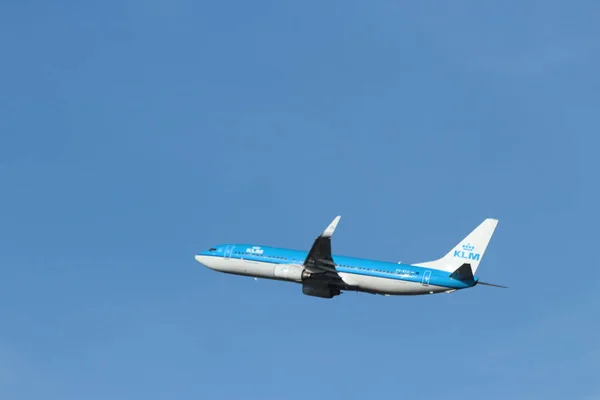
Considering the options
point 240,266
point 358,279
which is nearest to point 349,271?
point 358,279

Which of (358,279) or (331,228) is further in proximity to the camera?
(358,279)

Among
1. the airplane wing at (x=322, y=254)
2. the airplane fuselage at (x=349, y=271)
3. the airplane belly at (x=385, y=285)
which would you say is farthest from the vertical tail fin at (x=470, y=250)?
the airplane wing at (x=322, y=254)

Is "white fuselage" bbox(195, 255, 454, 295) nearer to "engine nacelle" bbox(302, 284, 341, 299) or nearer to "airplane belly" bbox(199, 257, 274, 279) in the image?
"airplane belly" bbox(199, 257, 274, 279)

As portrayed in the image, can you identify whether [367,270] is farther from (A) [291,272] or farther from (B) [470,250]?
(B) [470,250]

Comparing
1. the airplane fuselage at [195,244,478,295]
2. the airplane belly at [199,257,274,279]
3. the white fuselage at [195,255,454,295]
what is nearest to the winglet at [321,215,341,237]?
the airplane fuselage at [195,244,478,295]

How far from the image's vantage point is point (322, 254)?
3108 inches

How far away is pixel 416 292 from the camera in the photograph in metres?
79.4

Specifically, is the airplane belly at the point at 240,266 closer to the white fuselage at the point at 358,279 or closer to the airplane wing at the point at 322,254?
the white fuselage at the point at 358,279

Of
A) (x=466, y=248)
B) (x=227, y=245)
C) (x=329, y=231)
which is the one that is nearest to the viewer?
(x=329, y=231)

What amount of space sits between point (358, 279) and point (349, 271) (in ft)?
3.22

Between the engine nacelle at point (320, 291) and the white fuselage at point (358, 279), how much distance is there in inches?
69.3

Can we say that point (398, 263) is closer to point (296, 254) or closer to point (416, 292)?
point (416, 292)

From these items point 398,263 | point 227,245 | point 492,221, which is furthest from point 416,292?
point 227,245

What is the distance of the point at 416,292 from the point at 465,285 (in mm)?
4129
